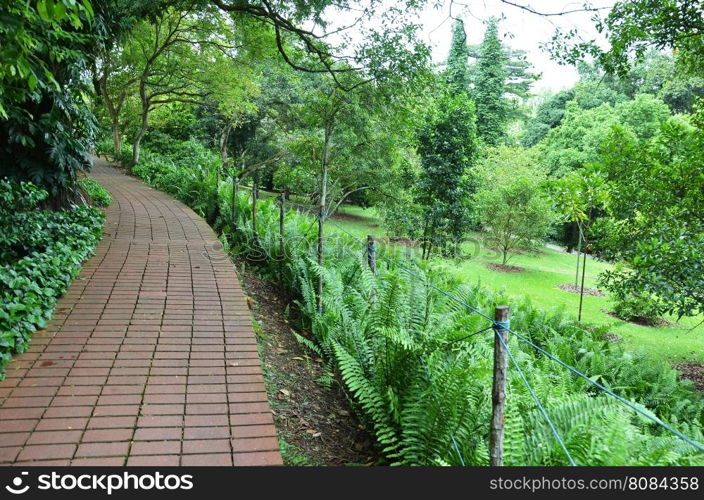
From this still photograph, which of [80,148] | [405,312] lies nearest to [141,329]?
[405,312]

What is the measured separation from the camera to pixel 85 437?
255 centimetres

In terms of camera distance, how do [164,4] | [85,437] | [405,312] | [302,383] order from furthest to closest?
[164,4], [302,383], [405,312], [85,437]

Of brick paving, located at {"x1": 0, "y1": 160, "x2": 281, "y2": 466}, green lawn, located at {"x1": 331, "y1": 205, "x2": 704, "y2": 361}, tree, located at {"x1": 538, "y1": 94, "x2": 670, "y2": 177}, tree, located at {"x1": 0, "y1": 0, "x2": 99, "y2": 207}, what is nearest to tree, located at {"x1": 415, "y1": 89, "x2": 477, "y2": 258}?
green lawn, located at {"x1": 331, "y1": 205, "x2": 704, "y2": 361}

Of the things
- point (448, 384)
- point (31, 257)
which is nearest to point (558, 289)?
point (448, 384)

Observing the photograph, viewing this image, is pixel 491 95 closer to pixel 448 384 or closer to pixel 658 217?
pixel 658 217

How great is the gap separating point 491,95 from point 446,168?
1966 centimetres

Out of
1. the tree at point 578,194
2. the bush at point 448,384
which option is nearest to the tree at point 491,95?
the tree at point 578,194

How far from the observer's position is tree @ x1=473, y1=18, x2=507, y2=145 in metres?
29.2

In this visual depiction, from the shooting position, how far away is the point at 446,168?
12.6 meters

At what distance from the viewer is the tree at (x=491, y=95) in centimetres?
2920

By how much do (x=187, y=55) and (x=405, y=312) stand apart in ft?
50.5
